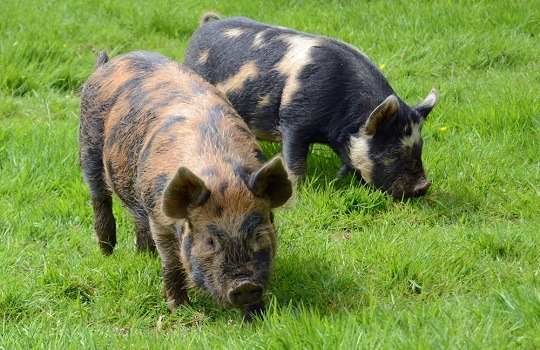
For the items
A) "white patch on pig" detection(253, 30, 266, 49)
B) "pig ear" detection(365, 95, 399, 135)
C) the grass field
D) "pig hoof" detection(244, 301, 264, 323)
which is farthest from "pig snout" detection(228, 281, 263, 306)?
"white patch on pig" detection(253, 30, 266, 49)

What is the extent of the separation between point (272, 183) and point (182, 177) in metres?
0.47

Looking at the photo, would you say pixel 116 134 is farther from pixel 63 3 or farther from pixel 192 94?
pixel 63 3

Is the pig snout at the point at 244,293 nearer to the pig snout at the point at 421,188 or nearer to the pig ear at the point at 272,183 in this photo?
the pig ear at the point at 272,183

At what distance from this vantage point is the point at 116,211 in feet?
20.0

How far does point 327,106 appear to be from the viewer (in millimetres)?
6402

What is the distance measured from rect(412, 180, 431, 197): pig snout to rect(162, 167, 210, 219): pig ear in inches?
83.4

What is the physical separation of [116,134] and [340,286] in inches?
59.8

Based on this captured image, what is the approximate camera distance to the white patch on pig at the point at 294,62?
6531mm

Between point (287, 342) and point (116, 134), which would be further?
point (116, 134)

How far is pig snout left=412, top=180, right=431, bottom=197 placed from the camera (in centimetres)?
603

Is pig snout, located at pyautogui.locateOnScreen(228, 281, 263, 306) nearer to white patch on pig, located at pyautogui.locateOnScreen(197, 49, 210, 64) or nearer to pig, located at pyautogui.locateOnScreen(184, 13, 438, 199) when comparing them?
pig, located at pyautogui.locateOnScreen(184, 13, 438, 199)

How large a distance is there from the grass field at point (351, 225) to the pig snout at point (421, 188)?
0.07 metres

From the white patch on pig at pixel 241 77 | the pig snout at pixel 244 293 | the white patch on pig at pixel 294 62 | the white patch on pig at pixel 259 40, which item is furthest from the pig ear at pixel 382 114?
the pig snout at pixel 244 293

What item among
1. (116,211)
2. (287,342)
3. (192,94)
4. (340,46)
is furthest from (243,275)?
(340,46)
